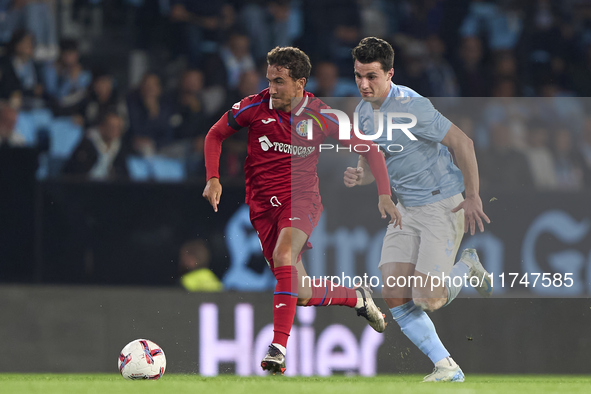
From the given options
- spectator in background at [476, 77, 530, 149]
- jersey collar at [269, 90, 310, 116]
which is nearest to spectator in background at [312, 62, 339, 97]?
spectator in background at [476, 77, 530, 149]

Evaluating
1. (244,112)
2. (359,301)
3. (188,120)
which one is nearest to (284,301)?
(359,301)

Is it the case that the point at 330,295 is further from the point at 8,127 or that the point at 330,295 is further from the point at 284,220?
the point at 8,127

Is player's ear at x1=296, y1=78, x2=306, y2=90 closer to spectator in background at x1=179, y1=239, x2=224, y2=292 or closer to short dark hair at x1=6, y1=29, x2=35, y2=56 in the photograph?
spectator in background at x1=179, y1=239, x2=224, y2=292

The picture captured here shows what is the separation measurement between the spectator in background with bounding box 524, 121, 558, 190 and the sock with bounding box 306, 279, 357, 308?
1.72 metres

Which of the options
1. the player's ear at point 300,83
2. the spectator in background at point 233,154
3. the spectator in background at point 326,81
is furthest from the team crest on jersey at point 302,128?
the spectator in background at point 326,81

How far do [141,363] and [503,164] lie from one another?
289 centimetres

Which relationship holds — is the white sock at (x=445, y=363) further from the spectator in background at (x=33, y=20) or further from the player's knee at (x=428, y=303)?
the spectator in background at (x=33, y=20)

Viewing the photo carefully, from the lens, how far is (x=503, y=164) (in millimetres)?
6605

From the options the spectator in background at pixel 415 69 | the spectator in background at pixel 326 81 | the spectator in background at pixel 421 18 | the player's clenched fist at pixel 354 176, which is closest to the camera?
the player's clenched fist at pixel 354 176

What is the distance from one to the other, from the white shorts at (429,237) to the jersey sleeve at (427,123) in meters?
0.42

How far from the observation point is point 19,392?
4480 millimetres

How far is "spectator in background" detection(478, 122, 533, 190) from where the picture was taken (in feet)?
21.0

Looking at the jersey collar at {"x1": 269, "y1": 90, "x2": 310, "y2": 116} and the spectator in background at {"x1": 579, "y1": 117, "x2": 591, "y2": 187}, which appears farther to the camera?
the spectator in background at {"x1": 579, "y1": 117, "x2": 591, "y2": 187}

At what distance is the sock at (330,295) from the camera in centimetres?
599
